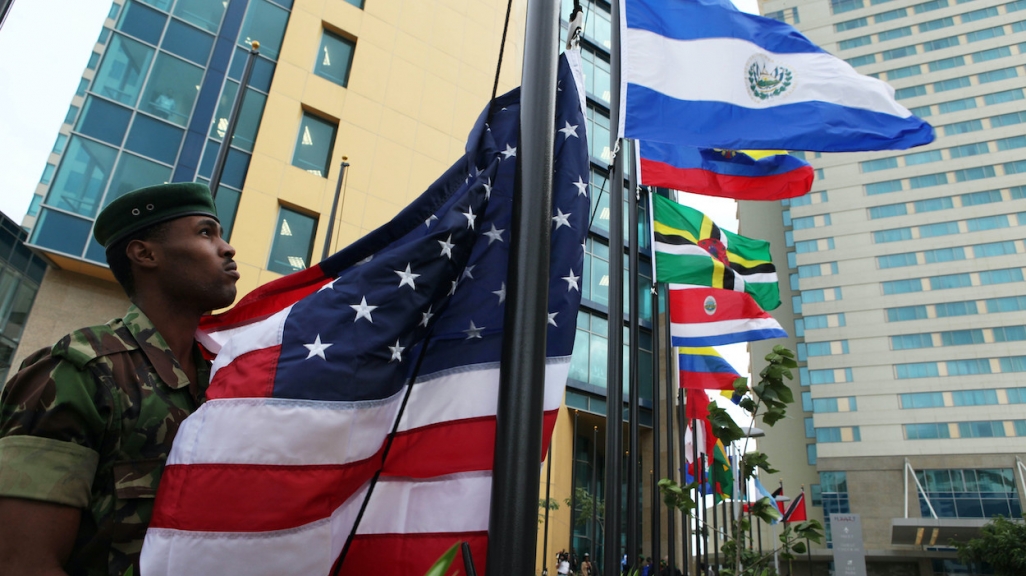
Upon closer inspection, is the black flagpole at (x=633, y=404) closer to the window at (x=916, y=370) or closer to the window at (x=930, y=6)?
the window at (x=916, y=370)

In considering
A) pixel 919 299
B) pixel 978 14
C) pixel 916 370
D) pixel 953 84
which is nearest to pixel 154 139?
pixel 916 370

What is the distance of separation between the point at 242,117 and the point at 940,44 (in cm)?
8620

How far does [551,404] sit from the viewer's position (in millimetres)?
2506

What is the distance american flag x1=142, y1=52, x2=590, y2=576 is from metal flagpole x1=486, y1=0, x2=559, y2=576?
0.43ft

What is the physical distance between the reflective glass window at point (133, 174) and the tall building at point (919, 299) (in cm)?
6362

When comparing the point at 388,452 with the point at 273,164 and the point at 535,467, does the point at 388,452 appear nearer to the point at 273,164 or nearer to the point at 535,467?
the point at 535,467

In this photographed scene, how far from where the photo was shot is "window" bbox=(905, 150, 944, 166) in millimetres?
74562

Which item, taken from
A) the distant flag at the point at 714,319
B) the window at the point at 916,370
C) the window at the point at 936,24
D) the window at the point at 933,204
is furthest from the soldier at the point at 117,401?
the window at the point at 936,24

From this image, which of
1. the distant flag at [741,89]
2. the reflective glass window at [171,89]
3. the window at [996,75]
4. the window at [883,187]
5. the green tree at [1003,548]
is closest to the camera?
the distant flag at [741,89]

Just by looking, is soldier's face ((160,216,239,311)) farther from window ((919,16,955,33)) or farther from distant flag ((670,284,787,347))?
window ((919,16,955,33))

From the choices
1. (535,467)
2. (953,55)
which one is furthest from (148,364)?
(953,55)

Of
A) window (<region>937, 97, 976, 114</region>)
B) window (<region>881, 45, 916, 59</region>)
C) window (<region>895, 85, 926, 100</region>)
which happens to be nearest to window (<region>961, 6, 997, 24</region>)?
window (<region>881, 45, 916, 59</region>)

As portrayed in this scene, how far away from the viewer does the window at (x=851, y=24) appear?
8438 cm

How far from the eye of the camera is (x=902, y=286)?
2835 inches
